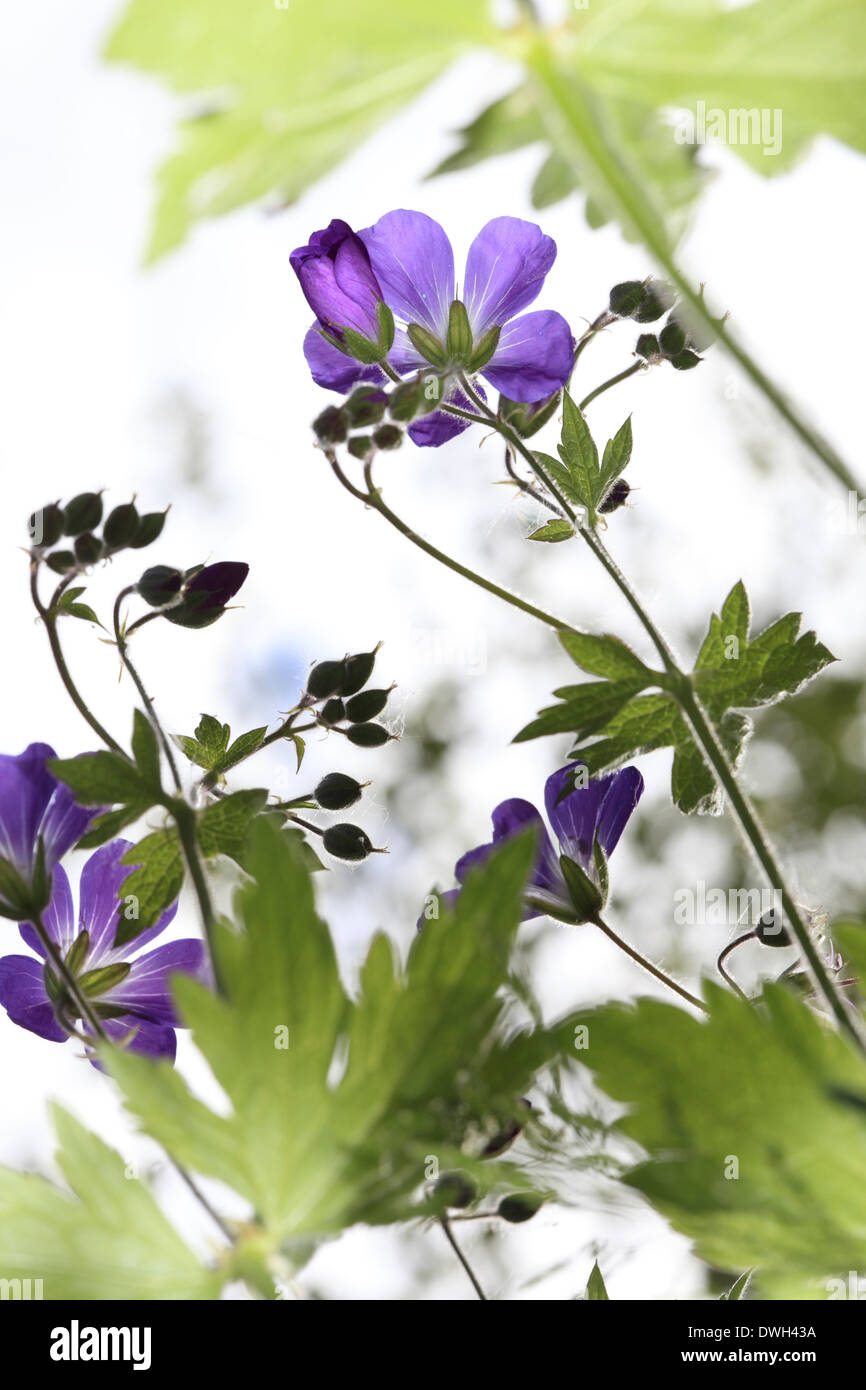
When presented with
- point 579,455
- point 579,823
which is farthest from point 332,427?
point 579,823

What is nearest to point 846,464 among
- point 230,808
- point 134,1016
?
point 230,808

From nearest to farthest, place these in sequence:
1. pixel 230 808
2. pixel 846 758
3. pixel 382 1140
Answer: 1. pixel 382 1140
2. pixel 230 808
3. pixel 846 758

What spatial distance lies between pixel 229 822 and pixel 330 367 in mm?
269

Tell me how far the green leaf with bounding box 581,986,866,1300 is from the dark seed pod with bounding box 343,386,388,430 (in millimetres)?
304

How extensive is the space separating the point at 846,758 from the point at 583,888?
5232mm

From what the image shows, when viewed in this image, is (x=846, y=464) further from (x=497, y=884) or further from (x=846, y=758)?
→ (x=846, y=758)

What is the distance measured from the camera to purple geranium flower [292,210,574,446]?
0.57 meters

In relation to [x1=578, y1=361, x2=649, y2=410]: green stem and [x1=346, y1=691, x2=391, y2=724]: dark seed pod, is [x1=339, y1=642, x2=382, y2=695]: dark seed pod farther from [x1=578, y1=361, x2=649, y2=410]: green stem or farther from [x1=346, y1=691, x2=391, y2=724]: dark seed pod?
[x1=578, y1=361, x2=649, y2=410]: green stem

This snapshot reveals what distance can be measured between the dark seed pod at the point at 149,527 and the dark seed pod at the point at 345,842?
173 mm

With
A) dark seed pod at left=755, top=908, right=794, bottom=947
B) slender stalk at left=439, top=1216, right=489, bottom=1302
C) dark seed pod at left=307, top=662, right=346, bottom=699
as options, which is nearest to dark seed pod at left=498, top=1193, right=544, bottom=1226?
slender stalk at left=439, top=1216, right=489, bottom=1302

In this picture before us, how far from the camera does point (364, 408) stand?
1.67 ft

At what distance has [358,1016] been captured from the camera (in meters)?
0.30

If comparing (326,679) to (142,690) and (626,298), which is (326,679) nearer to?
(142,690)

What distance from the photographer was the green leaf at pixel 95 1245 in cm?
29
